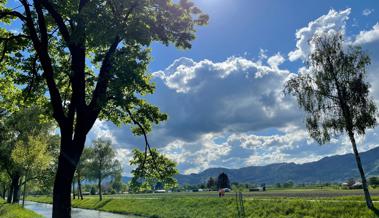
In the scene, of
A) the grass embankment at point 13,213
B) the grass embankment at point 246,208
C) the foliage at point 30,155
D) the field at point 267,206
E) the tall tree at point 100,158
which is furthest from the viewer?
the tall tree at point 100,158

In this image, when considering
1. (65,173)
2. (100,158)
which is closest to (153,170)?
(65,173)

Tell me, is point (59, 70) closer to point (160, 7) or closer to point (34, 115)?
point (160, 7)

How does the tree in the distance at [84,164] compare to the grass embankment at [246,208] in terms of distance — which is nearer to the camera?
the grass embankment at [246,208]

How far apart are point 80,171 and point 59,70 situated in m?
97.2

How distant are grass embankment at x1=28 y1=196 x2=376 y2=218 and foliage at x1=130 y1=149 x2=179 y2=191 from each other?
18.3 m

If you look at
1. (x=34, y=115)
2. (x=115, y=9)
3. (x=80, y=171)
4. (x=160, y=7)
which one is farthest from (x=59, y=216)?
(x=80, y=171)

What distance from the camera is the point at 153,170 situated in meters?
18.5

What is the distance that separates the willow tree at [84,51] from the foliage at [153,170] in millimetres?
1887

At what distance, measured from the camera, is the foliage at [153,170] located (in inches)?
720

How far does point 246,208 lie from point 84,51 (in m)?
31.8

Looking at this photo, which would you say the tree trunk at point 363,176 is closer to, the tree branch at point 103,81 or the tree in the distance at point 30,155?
the tree branch at point 103,81

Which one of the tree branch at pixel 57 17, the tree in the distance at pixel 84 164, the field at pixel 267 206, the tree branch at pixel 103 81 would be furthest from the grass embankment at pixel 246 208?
the tree in the distance at pixel 84 164

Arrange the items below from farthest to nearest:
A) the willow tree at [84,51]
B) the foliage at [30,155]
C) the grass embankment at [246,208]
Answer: the foliage at [30,155] → the grass embankment at [246,208] → the willow tree at [84,51]

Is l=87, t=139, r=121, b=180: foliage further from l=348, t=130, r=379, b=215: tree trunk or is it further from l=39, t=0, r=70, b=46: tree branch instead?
l=39, t=0, r=70, b=46: tree branch
